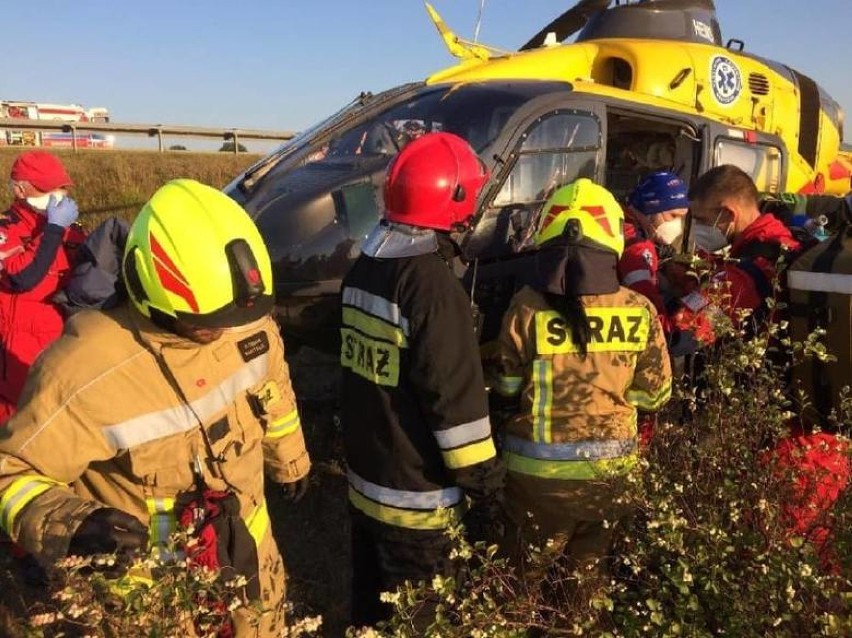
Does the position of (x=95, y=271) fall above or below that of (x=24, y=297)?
above

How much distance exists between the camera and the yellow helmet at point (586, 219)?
8.69 ft

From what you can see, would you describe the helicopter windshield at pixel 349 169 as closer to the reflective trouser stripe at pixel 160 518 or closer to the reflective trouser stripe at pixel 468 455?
the reflective trouser stripe at pixel 468 455

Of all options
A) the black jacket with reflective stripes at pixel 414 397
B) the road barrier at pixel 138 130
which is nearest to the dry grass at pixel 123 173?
the road barrier at pixel 138 130

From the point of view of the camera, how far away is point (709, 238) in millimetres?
3910

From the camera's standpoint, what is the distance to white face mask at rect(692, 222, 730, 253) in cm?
386

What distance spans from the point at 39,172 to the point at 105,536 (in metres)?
3.54

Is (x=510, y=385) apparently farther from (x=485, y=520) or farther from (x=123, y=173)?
(x=123, y=173)

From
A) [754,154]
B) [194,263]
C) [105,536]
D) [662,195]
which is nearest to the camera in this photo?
[105,536]

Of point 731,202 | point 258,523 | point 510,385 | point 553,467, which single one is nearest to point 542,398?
point 510,385

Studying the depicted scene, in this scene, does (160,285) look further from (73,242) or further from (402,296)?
(73,242)

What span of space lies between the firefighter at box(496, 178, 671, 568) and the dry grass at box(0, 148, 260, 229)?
35.4ft

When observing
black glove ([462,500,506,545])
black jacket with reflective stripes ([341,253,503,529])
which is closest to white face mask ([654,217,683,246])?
black jacket with reflective stripes ([341,253,503,529])

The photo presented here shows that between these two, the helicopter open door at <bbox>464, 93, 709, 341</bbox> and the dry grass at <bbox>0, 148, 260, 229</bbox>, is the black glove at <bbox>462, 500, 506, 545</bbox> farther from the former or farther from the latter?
the dry grass at <bbox>0, 148, 260, 229</bbox>

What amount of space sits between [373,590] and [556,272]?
4.75 feet
